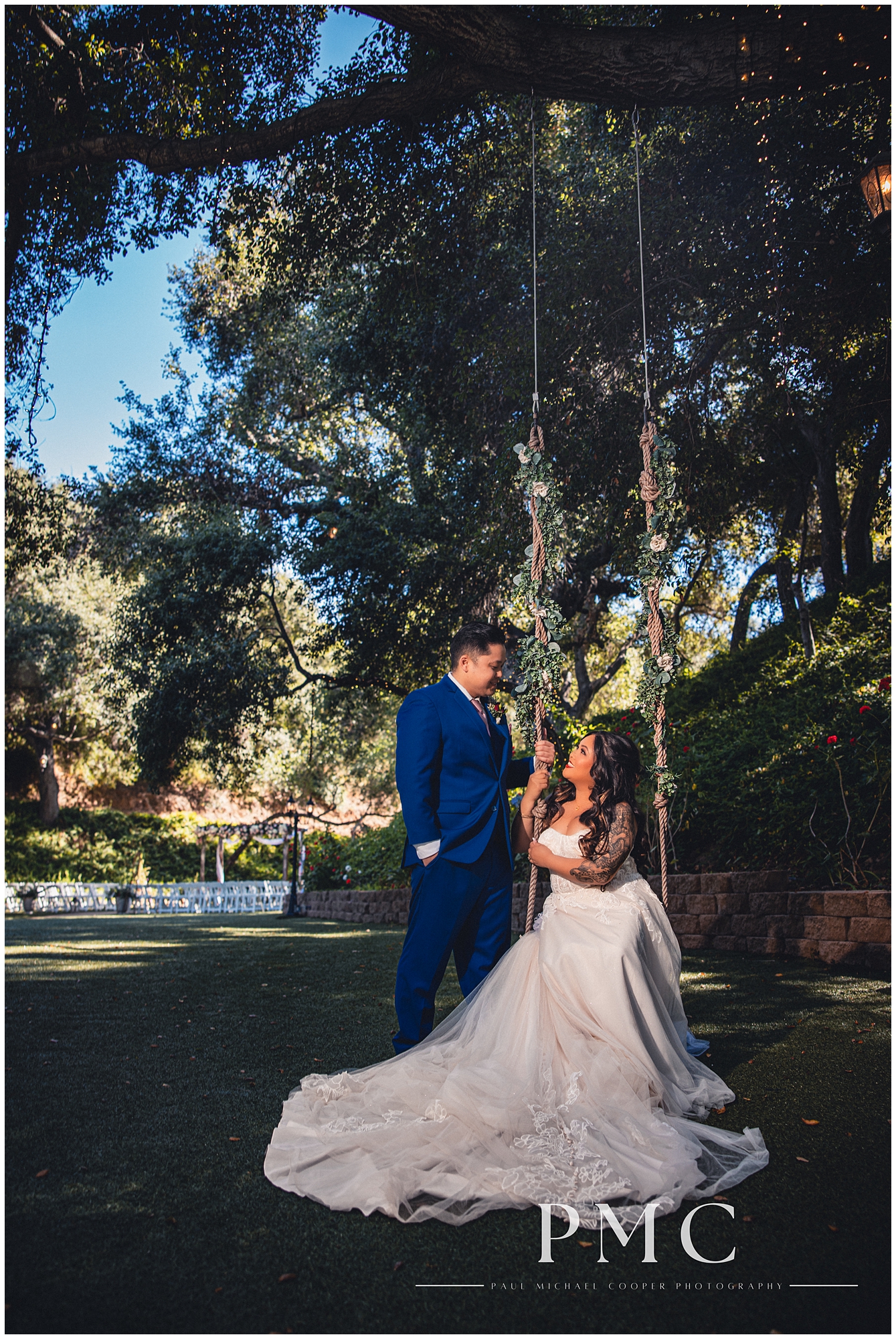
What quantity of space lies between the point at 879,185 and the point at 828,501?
268 inches

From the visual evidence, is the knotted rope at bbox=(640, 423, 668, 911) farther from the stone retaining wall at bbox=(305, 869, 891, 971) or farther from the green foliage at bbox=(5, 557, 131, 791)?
the green foliage at bbox=(5, 557, 131, 791)

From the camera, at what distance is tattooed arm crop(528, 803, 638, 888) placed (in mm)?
3398

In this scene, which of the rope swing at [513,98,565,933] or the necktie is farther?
the rope swing at [513,98,565,933]

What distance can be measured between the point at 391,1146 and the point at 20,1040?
291 centimetres

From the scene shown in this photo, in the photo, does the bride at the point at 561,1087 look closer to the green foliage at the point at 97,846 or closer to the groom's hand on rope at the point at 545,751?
the groom's hand on rope at the point at 545,751

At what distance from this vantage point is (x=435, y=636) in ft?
40.4

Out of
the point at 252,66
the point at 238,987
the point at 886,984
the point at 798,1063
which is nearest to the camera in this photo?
the point at 798,1063

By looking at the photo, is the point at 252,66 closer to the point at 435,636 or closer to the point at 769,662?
the point at 435,636

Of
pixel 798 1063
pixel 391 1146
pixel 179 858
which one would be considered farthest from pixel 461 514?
pixel 179 858

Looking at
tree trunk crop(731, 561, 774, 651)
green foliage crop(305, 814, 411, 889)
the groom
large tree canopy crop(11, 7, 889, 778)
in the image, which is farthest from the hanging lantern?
tree trunk crop(731, 561, 774, 651)

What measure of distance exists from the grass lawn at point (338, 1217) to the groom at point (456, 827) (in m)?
0.78

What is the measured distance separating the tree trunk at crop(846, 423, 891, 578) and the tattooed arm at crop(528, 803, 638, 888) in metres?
9.49

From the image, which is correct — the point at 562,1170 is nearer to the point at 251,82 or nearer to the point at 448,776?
the point at 448,776

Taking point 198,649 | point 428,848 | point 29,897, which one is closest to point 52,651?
point 29,897
